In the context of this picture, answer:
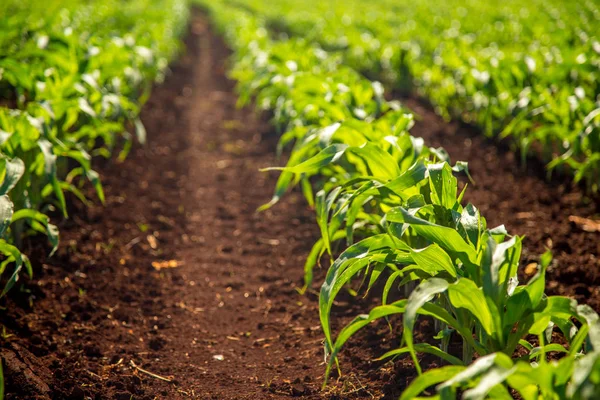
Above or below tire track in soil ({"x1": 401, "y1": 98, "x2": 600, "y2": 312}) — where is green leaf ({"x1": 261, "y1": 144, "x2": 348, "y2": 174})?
above

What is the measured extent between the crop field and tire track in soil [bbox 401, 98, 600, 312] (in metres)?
0.02

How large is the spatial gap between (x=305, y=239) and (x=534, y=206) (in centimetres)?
158

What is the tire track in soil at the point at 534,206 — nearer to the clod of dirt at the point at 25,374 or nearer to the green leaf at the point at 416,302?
the green leaf at the point at 416,302

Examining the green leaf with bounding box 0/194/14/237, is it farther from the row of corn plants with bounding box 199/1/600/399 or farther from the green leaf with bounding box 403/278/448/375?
the green leaf with bounding box 403/278/448/375

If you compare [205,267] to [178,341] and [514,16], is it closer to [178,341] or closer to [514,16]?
[178,341]

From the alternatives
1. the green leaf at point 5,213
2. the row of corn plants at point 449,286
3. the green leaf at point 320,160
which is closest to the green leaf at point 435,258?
the row of corn plants at point 449,286

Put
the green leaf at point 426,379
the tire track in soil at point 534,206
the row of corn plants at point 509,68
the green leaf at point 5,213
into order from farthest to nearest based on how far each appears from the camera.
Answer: the row of corn plants at point 509,68, the tire track in soil at point 534,206, the green leaf at point 5,213, the green leaf at point 426,379

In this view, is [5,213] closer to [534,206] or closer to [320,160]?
[320,160]

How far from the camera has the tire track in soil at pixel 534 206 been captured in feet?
10.1

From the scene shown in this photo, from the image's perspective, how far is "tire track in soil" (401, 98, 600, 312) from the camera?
308cm

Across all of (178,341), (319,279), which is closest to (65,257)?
(178,341)

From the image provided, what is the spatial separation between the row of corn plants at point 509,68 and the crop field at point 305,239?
41 mm

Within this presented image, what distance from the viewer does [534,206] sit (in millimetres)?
4102

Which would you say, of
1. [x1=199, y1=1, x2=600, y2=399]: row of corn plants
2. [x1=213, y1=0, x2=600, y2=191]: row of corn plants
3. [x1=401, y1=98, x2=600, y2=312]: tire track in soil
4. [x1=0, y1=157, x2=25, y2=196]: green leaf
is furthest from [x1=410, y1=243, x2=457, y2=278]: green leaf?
[x1=213, y1=0, x2=600, y2=191]: row of corn plants
